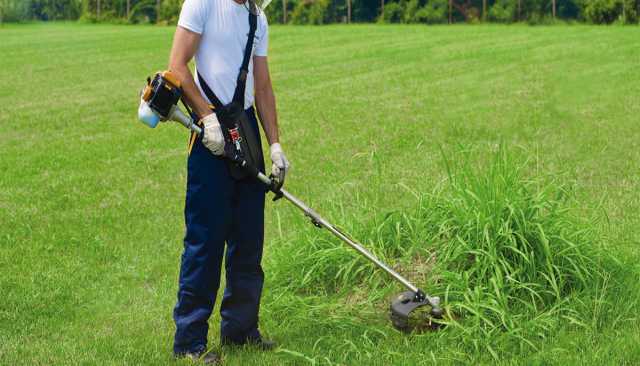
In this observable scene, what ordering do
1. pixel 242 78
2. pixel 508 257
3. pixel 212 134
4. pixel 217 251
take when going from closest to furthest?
pixel 212 134
pixel 242 78
pixel 217 251
pixel 508 257

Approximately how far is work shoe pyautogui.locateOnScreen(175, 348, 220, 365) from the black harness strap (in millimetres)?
1208

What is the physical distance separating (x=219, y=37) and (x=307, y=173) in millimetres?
5141

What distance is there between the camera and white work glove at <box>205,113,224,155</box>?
4355 millimetres

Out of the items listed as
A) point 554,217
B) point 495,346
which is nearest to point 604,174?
point 554,217

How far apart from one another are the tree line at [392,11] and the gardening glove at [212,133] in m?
28.4

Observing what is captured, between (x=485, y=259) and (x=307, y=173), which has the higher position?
(x=485, y=259)

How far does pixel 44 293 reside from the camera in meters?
5.96

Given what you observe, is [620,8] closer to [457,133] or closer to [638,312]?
[457,133]

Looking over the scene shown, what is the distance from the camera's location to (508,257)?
535 cm

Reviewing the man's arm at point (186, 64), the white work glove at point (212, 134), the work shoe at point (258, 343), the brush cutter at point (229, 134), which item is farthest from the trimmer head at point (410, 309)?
the man's arm at point (186, 64)

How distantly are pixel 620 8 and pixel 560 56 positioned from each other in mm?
12276

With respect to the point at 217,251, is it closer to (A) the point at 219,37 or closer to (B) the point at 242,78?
(B) the point at 242,78

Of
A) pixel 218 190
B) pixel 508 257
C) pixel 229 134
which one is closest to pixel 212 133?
pixel 229 134

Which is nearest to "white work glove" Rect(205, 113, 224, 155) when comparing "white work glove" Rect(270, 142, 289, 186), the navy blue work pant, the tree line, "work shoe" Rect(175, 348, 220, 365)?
the navy blue work pant
